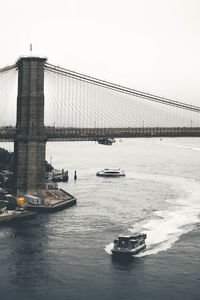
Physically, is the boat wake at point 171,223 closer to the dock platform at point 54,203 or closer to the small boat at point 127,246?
the small boat at point 127,246

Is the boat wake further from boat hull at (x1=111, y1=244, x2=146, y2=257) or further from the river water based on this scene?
boat hull at (x1=111, y1=244, x2=146, y2=257)

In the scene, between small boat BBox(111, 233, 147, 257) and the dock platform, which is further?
the dock platform

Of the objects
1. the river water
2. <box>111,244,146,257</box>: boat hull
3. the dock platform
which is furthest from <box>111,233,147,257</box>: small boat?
the dock platform

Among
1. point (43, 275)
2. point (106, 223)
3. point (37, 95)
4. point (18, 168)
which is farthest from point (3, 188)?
point (43, 275)

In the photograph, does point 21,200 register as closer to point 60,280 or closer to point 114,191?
point 114,191

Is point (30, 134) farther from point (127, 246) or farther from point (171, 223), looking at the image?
point (127, 246)

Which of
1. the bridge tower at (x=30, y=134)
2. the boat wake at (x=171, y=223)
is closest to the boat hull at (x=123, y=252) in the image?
the boat wake at (x=171, y=223)
